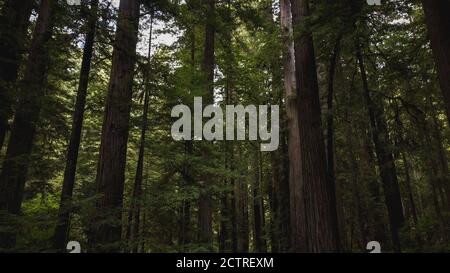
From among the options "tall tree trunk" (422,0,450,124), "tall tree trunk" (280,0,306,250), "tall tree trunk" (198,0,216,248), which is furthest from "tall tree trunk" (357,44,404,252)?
"tall tree trunk" (198,0,216,248)

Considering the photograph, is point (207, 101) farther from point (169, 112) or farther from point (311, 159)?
point (311, 159)

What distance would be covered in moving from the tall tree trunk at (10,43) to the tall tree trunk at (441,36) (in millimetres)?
7547

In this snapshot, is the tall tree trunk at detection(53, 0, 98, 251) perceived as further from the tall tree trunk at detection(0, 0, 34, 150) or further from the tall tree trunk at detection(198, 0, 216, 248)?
the tall tree trunk at detection(198, 0, 216, 248)

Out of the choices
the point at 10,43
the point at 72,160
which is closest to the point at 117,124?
the point at 72,160

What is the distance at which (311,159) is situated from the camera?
21.1ft

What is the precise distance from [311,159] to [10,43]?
23.9 feet

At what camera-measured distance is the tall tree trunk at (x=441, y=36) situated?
15.1 feet

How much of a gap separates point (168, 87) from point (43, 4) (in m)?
3.30

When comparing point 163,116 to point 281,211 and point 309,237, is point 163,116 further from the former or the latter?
point 281,211

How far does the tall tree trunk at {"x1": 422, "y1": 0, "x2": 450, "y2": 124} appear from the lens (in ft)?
15.1

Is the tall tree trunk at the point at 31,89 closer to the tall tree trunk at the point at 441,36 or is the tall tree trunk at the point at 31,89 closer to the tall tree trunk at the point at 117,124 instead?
the tall tree trunk at the point at 117,124

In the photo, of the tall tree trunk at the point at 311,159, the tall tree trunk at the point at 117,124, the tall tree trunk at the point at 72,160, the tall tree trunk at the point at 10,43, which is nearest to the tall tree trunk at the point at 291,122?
the tall tree trunk at the point at 311,159

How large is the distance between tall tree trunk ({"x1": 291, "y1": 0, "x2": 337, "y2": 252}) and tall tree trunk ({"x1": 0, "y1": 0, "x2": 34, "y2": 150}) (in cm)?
599
